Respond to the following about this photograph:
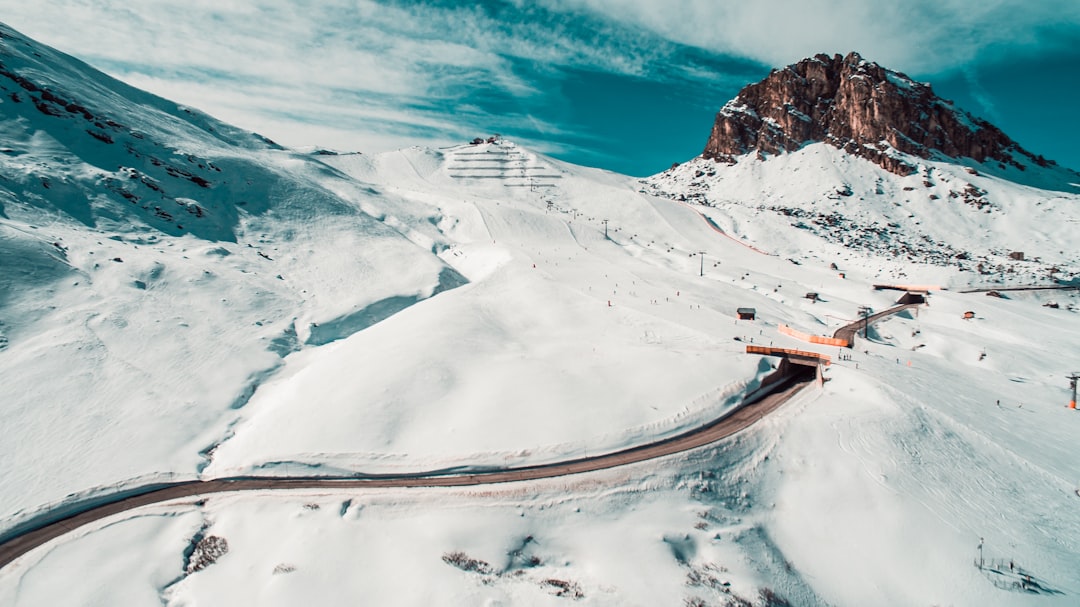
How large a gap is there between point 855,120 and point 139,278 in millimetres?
149709

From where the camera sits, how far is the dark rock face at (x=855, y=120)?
396 feet

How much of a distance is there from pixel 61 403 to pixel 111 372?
275 centimetres

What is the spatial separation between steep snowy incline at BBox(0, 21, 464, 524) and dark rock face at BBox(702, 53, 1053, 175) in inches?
4678

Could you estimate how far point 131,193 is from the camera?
4031 centimetres

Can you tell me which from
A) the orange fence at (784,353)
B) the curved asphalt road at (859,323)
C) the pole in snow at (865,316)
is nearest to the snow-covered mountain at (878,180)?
the curved asphalt road at (859,323)

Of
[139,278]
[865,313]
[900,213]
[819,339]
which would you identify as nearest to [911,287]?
[865,313]

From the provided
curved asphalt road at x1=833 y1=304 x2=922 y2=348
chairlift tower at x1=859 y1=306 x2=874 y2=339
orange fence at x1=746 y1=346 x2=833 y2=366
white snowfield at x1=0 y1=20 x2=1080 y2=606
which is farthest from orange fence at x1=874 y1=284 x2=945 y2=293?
orange fence at x1=746 y1=346 x2=833 y2=366

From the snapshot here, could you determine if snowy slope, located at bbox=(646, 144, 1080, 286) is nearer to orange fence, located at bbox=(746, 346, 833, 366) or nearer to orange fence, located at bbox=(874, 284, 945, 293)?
orange fence, located at bbox=(874, 284, 945, 293)

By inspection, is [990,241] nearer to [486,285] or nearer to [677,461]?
[486,285]

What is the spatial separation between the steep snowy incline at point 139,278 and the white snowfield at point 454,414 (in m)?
0.18

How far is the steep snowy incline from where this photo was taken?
2041cm

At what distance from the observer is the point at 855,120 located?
127000mm

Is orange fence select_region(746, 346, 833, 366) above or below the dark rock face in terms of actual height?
below

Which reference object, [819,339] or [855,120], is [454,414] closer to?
[819,339]
